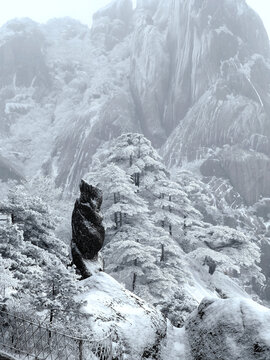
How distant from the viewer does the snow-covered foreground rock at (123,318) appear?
11695 millimetres

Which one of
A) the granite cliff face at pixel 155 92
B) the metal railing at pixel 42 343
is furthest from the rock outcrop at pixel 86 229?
the granite cliff face at pixel 155 92

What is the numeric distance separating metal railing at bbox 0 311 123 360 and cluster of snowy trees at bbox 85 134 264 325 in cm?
770

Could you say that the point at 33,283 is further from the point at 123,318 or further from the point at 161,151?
the point at 161,151

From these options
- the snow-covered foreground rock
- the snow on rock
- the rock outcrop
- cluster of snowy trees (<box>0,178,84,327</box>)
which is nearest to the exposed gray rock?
the rock outcrop

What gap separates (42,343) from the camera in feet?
34.4

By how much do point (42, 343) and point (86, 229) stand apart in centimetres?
654

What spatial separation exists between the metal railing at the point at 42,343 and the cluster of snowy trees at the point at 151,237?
7.70m

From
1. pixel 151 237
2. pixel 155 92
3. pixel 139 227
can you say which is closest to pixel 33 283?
pixel 151 237

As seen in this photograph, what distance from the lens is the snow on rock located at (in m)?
9.60

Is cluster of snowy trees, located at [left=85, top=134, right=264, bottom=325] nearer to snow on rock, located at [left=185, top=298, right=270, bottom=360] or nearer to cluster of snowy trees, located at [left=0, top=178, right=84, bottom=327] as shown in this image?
snow on rock, located at [left=185, top=298, right=270, bottom=360]

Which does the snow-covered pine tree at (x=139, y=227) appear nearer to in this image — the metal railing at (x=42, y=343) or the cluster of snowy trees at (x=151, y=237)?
the cluster of snowy trees at (x=151, y=237)

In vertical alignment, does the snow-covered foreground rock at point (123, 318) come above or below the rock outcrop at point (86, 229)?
below

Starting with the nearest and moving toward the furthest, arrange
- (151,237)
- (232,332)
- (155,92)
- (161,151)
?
(232,332) < (151,237) < (161,151) < (155,92)

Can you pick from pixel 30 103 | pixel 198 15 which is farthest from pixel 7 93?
pixel 198 15
